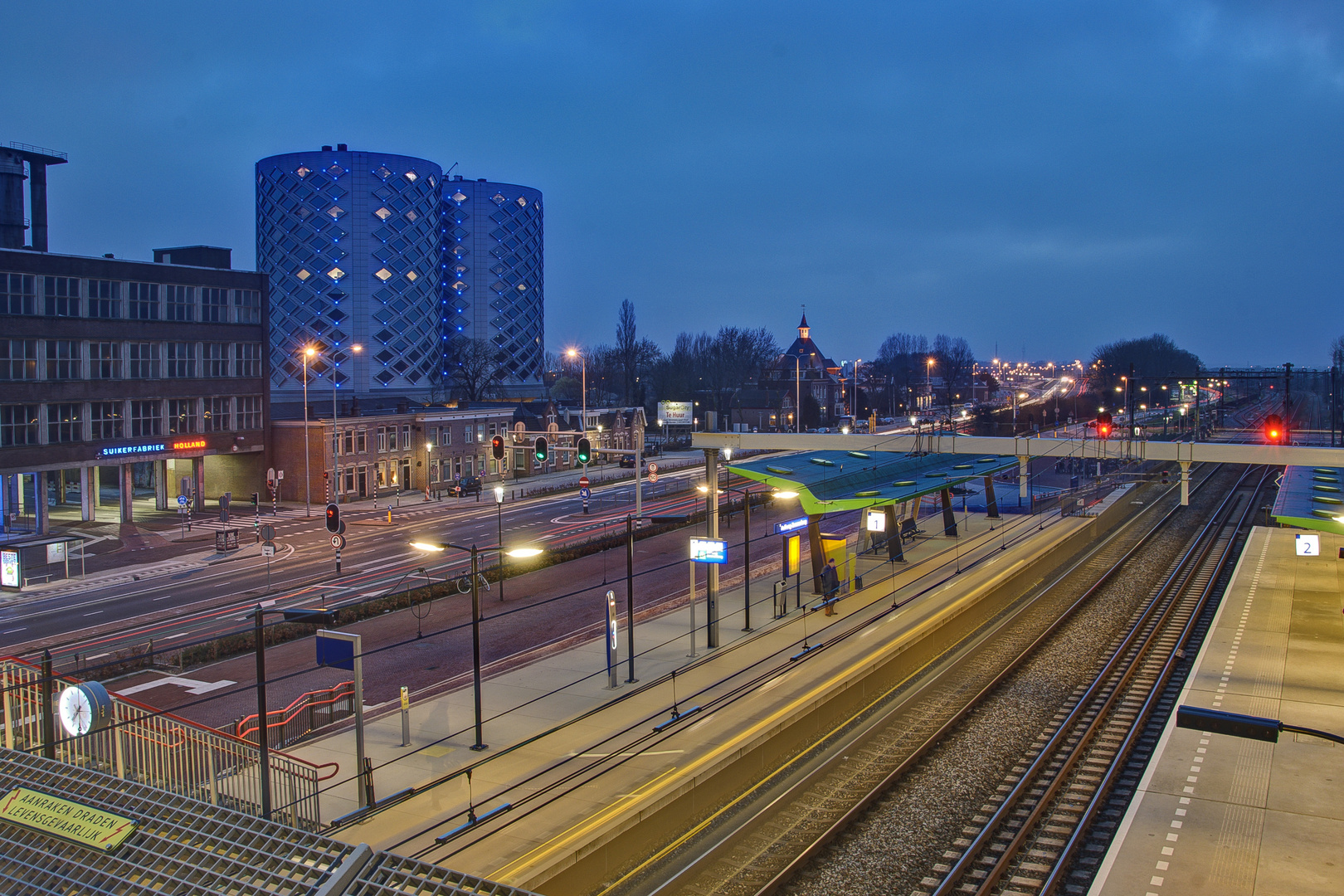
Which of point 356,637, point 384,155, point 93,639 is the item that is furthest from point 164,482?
point 384,155

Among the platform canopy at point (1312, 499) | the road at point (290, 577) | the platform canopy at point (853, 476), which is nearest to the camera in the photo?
the road at point (290, 577)

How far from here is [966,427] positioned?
65.8 m

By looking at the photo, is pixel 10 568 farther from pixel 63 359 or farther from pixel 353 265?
pixel 353 265

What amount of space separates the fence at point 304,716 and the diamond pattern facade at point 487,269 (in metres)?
111

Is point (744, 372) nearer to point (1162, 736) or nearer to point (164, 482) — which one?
point (164, 482)

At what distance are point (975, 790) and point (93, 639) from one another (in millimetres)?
23184

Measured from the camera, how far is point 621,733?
55.5 feet

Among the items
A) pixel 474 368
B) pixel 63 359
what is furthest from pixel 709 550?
pixel 474 368

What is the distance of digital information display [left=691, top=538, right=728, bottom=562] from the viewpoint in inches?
869

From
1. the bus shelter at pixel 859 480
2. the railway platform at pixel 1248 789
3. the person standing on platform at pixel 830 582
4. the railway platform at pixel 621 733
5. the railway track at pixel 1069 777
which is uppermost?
the bus shelter at pixel 859 480

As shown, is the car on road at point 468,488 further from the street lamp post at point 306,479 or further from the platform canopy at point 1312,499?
the platform canopy at point 1312,499

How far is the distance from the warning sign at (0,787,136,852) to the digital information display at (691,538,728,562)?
1333 cm

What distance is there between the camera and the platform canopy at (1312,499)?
2994 cm

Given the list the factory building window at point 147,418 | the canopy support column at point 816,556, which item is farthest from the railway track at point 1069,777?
the factory building window at point 147,418
